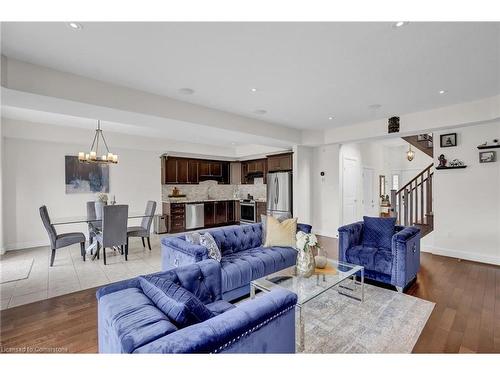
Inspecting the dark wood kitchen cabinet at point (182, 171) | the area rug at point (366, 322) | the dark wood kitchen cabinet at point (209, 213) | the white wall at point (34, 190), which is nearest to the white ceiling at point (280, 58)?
the area rug at point (366, 322)

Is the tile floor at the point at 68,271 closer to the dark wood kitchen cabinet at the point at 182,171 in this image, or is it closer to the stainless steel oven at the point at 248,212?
the dark wood kitchen cabinet at the point at 182,171

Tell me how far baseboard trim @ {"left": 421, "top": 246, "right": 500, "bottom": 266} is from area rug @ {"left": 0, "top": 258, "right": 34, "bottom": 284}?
704cm

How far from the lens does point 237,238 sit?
3.41m

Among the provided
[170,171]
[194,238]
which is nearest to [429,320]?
[194,238]

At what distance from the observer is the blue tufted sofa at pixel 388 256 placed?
→ 294 cm

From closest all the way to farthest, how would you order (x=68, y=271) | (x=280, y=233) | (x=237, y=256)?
1. (x=237, y=256)
2. (x=280, y=233)
3. (x=68, y=271)

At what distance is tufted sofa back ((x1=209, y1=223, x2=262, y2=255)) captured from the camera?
10.7 ft

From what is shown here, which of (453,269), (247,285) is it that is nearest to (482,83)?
(453,269)

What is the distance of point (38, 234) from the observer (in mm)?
5406

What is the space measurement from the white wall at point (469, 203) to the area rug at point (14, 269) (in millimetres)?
7189

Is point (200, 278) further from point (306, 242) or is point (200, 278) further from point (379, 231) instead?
point (379, 231)

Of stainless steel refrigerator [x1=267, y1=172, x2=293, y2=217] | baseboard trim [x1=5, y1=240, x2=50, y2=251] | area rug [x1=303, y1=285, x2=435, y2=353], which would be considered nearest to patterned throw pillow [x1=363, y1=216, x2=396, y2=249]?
area rug [x1=303, y1=285, x2=435, y2=353]

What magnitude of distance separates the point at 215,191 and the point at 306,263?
6457 millimetres
